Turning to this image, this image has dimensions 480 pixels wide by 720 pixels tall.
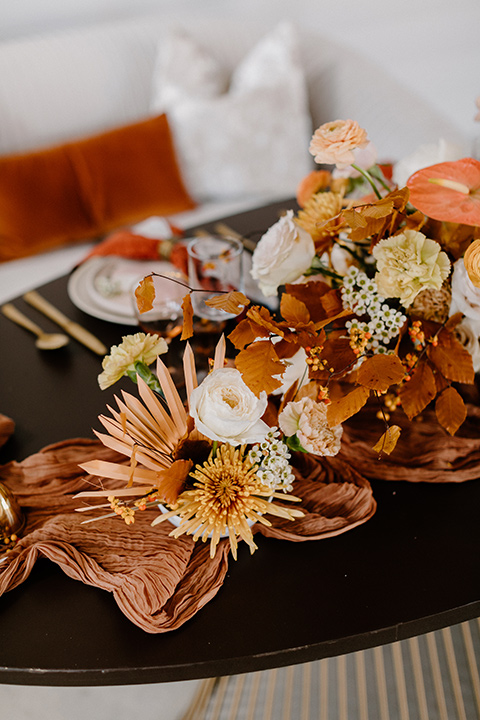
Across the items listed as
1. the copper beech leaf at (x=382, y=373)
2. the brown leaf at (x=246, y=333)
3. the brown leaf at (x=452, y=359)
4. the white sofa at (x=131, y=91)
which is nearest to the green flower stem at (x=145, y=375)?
the brown leaf at (x=246, y=333)

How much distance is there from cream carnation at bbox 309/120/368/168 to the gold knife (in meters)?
0.50

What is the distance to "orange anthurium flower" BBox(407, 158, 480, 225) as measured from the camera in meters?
0.64

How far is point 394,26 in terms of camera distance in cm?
248

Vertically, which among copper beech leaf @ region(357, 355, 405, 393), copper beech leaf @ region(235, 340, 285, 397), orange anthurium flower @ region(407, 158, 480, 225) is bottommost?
copper beech leaf @ region(357, 355, 405, 393)

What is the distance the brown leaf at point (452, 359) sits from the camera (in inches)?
28.0

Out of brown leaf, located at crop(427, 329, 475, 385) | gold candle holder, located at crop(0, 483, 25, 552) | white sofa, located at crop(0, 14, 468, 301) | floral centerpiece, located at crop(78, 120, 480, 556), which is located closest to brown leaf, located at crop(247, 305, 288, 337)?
floral centerpiece, located at crop(78, 120, 480, 556)

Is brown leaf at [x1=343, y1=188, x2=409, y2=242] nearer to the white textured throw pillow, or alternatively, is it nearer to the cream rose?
the cream rose

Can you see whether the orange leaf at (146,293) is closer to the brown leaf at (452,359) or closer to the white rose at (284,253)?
the white rose at (284,253)

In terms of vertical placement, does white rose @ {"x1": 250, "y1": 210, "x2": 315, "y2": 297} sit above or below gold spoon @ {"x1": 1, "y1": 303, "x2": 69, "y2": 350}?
above

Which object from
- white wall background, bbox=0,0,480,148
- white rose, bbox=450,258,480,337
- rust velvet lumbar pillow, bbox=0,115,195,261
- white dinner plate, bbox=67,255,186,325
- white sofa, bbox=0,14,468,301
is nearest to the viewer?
white rose, bbox=450,258,480,337

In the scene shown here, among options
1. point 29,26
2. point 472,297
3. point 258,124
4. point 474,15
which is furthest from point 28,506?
point 474,15

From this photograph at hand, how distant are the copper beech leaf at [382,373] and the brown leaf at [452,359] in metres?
0.11

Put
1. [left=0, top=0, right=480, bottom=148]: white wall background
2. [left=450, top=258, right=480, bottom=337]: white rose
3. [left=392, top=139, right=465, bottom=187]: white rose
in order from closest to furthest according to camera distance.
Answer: [left=450, top=258, right=480, bottom=337]: white rose < [left=392, top=139, right=465, bottom=187]: white rose < [left=0, top=0, right=480, bottom=148]: white wall background

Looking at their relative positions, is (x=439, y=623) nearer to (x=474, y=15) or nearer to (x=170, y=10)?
(x=474, y=15)
